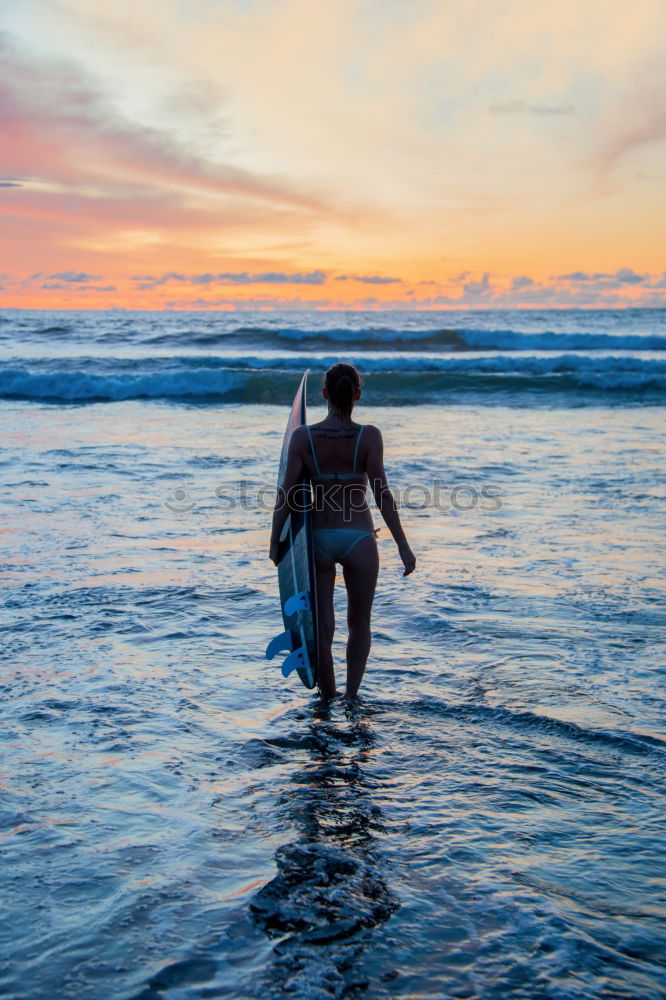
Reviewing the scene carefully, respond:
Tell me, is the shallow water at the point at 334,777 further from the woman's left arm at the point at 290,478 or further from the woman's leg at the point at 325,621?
the woman's left arm at the point at 290,478

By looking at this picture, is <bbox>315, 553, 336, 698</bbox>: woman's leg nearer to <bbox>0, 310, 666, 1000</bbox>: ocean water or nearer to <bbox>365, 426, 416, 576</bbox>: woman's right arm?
<bbox>0, 310, 666, 1000</bbox>: ocean water

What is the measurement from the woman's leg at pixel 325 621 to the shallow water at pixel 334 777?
0.20 meters

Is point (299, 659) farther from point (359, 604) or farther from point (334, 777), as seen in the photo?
point (334, 777)

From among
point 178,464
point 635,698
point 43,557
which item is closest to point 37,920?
point 635,698

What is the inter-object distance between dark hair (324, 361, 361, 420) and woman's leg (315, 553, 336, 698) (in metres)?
0.82

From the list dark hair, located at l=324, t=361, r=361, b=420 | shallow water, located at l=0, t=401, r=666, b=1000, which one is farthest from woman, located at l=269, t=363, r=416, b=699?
shallow water, located at l=0, t=401, r=666, b=1000

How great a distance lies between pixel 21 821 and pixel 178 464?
29.4 feet

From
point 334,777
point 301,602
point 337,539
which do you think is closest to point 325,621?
point 301,602

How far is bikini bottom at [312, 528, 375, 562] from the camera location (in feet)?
14.1

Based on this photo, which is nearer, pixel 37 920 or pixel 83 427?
pixel 37 920

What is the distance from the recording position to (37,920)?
2672mm

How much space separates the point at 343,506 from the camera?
4.26 meters

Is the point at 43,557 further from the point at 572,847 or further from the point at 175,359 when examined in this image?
the point at 175,359

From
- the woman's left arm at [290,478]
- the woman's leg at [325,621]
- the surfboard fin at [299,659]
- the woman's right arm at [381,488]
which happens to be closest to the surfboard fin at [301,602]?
the woman's leg at [325,621]
